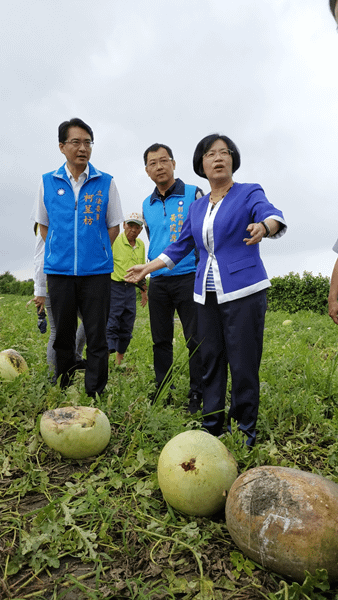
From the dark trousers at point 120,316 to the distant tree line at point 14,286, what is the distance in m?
24.0

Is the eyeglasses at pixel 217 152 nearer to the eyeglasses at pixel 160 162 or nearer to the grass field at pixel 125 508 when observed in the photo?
the eyeglasses at pixel 160 162

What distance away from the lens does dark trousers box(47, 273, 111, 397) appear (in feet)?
11.9

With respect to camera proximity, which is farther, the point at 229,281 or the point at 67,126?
the point at 67,126

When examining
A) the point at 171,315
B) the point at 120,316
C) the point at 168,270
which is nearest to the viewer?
the point at 168,270

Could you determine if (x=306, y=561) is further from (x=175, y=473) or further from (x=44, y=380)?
(x=44, y=380)

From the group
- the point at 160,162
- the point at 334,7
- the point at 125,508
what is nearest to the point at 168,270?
the point at 160,162

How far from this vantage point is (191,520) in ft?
7.87

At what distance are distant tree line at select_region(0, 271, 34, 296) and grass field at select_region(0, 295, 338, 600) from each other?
26056 mm

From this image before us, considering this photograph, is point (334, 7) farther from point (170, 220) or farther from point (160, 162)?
point (170, 220)

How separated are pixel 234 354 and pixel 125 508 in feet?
3.98

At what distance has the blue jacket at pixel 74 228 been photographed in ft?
11.7

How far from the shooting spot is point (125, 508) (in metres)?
2.46

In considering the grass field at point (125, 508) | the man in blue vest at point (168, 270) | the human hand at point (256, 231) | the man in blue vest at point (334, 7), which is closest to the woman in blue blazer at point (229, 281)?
the human hand at point (256, 231)

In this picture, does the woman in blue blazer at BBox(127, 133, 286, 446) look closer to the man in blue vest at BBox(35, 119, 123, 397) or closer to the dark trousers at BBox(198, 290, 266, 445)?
the dark trousers at BBox(198, 290, 266, 445)
